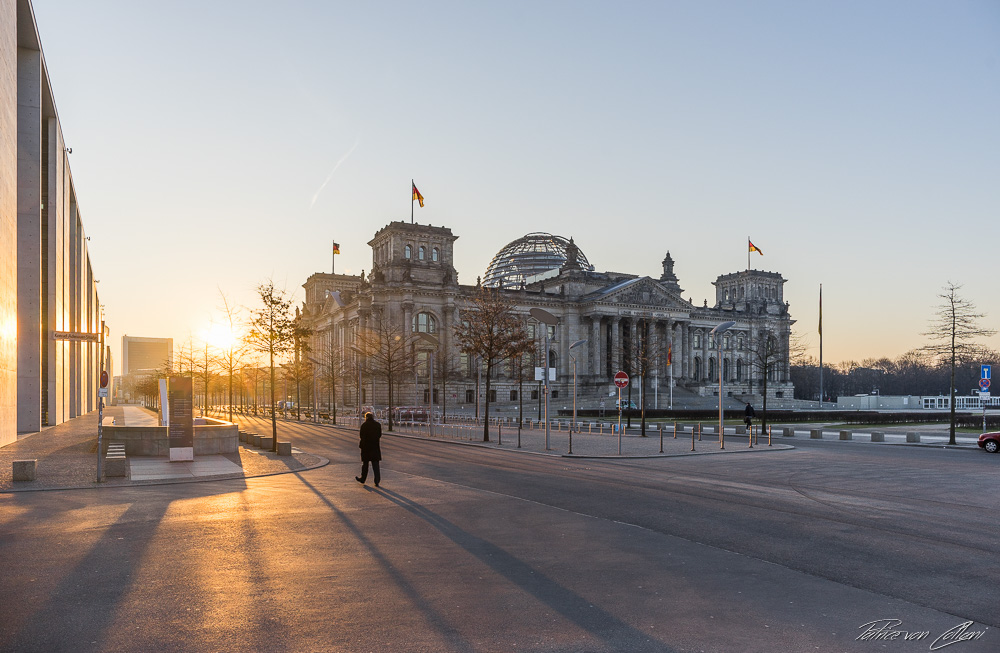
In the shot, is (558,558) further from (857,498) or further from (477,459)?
(477,459)

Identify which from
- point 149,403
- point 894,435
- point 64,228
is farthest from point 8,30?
point 149,403

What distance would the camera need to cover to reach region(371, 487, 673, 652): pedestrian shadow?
7434 mm

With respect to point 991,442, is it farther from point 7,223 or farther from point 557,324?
point 557,324

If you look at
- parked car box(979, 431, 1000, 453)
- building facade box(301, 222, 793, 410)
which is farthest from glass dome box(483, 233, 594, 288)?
parked car box(979, 431, 1000, 453)

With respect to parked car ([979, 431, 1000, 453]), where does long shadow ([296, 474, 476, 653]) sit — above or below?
above

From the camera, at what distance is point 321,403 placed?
113375 mm

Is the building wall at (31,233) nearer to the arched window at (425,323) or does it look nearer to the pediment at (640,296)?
the arched window at (425,323)

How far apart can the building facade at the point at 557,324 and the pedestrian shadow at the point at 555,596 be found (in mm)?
63349

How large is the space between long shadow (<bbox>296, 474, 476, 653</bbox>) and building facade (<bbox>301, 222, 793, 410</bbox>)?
206ft

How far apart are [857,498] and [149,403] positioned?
166 metres

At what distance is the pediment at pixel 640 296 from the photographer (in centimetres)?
11125

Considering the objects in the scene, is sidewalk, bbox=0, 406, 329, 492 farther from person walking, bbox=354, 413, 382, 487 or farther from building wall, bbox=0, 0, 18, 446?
Result: person walking, bbox=354, 413, 382, 487

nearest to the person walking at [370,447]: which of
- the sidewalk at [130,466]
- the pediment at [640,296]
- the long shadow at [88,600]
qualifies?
the sidewalk at [130,466]

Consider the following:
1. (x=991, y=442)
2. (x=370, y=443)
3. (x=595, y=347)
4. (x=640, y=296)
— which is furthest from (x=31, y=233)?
(x=640, y=296)
